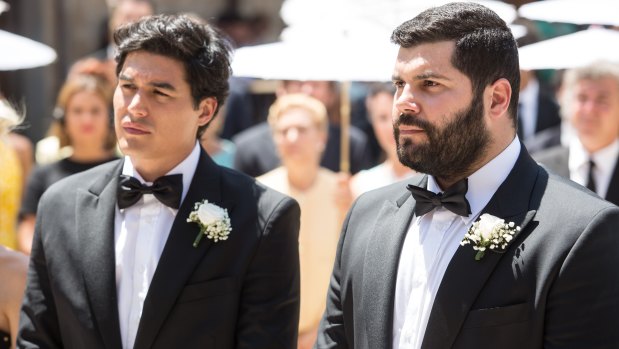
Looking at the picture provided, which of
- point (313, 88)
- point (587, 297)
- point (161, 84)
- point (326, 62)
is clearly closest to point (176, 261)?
point (161, 84)

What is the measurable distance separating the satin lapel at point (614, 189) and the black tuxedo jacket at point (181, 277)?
2542mm

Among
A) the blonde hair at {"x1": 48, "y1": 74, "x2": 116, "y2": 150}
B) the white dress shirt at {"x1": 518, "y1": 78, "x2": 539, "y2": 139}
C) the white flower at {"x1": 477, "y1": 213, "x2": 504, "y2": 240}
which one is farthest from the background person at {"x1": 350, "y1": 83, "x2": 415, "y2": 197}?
the white flower at {"x1": 477, "y1": 213, "x2": 504, "y2": 240}

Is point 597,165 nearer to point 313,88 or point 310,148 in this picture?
point 310,148

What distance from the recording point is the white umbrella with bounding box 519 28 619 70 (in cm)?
595

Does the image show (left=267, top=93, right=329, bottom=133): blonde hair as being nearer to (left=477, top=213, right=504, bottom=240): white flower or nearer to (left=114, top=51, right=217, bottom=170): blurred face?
(left=114, top=51, right=217, bottom=170): blurred face

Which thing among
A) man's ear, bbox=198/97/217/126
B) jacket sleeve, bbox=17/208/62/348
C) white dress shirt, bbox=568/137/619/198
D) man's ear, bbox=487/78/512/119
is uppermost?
man's ear, bbox=487/78/512/119

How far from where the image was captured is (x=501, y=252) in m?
3.29

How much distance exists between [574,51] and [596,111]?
15.8 inches

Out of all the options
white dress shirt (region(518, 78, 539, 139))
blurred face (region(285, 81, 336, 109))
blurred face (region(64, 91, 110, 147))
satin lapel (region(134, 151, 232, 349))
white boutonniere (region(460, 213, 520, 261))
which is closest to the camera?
white boutonniere (region(460, 213, 520, 261))

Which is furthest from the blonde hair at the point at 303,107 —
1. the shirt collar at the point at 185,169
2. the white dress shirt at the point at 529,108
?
the shirt collar at the point at 185,169

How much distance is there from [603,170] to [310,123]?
6.50 feet

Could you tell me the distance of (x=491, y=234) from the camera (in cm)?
327

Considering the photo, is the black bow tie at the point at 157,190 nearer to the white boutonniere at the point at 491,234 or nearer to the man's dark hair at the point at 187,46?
the man's dark hair at the point at 187,46

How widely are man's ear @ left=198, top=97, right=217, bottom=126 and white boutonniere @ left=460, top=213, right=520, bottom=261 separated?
4.55 ft
